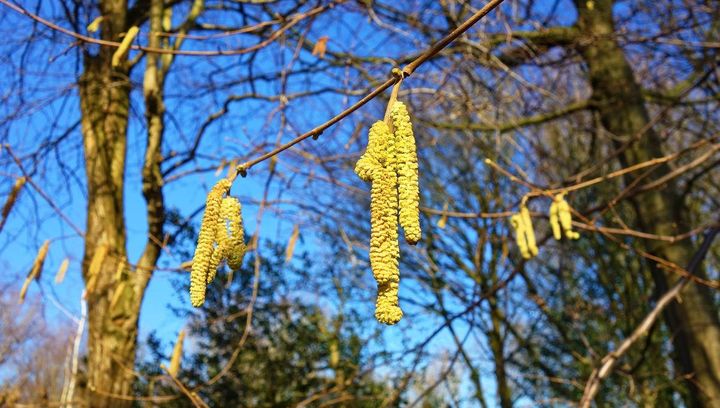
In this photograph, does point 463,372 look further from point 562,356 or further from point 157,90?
point 157,90

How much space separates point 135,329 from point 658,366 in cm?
578

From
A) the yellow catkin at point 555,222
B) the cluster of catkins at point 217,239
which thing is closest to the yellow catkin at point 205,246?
the cluster of catkins at point 217,239

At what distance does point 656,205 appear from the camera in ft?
13.3

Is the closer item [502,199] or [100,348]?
[100,348]

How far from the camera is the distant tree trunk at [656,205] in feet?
11.6

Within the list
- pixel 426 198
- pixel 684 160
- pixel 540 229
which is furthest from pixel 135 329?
pixel 684 160

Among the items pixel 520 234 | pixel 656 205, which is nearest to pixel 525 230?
pixel 520 234

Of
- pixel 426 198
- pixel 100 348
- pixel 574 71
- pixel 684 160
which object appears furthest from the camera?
pixel 426 198

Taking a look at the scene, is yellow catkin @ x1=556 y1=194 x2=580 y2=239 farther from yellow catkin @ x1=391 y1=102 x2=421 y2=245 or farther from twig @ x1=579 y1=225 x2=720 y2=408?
yellow catkin @ x1=391 y1=102 x2=421 y2=245

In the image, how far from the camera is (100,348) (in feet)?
11.6

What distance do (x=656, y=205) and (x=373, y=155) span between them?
3701 mm

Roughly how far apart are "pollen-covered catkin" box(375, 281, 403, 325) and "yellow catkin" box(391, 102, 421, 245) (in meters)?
0.06

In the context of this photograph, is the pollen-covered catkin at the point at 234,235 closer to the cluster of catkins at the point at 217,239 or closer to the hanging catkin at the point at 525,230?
the cluster of catkins at the point at 217,239

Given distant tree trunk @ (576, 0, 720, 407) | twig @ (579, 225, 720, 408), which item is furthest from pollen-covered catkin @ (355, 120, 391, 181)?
distant tree trunk @ (576, 0, 720, 407)
